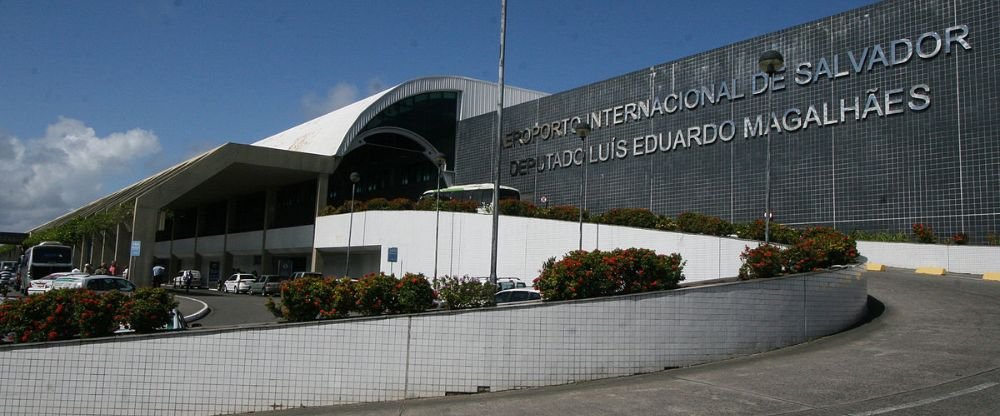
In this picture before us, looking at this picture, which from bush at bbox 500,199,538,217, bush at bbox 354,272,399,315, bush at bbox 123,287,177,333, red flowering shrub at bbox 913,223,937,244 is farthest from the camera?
bush at bbox 500,199,538,217

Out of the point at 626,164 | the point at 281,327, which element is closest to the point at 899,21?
the point at 626,164

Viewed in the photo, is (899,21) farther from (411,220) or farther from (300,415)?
(300,415)

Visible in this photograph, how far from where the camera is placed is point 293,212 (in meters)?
52.8

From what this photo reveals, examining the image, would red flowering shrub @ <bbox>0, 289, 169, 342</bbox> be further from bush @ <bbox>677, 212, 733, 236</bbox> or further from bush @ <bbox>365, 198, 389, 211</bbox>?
bush @ <bbox>365, 198, 389, 211</bbox>

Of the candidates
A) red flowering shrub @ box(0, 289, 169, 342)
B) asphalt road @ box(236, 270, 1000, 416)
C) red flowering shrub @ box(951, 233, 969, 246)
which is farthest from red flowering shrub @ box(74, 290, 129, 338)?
red flowering shrub @ box(951, 233, 969, 246)

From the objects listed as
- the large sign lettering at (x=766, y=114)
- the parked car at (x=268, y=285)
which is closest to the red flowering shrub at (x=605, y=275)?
the large sign lettering at (x=766, y=114)

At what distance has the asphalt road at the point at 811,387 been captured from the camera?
8797 millimetres

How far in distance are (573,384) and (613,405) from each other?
1653 mm

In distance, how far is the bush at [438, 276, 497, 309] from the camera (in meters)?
11.1

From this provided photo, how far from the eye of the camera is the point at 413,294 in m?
10.8

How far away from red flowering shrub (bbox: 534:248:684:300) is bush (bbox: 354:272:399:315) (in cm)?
259

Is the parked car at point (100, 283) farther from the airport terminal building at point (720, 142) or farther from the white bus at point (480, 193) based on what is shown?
the white bus at point (480, 193)

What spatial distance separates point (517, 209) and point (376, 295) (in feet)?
72.3

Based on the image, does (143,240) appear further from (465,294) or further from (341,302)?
(465,294)
